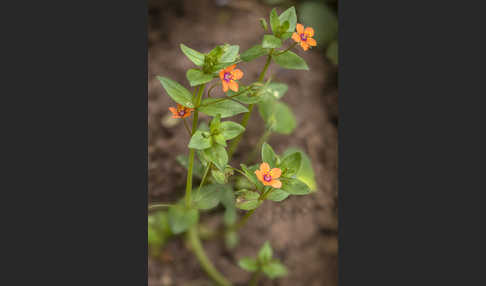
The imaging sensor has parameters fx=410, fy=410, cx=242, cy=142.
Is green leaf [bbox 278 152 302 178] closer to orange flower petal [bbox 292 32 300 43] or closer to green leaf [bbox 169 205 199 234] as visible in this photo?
orange flower petal [bbox 292 32 300 43]

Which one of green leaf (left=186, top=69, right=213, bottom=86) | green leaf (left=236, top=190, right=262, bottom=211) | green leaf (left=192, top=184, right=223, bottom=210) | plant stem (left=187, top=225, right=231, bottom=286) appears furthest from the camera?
plant stem (left=187, top=225, right=231, bottom=286)

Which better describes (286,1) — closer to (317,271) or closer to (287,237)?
(287,237)

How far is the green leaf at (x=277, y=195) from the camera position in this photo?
6.43ft

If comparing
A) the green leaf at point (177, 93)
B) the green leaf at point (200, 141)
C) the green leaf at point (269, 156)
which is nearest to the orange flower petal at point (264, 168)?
the green leaf at point (269, 156)

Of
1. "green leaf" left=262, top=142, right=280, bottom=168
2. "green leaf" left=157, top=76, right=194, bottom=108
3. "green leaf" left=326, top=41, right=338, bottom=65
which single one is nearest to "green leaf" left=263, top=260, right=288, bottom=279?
"green leaf" left=262, top=142, right=280, bottom=168

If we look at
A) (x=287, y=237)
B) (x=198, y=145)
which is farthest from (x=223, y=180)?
(x=287, y=237)

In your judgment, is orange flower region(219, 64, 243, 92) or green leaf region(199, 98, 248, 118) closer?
orange flower region(219, 64, 243, 92)

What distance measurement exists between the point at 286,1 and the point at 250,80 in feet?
2.62

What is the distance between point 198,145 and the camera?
1.80 m

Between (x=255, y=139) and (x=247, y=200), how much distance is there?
106cm

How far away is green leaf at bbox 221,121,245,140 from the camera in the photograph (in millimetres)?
1874

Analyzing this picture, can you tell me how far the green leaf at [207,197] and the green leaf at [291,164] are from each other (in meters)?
0.46

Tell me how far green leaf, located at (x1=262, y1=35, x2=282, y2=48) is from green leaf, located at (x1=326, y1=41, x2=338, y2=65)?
1623mm

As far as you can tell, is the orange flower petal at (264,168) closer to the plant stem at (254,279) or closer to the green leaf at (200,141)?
the green leaf at (200,141)
